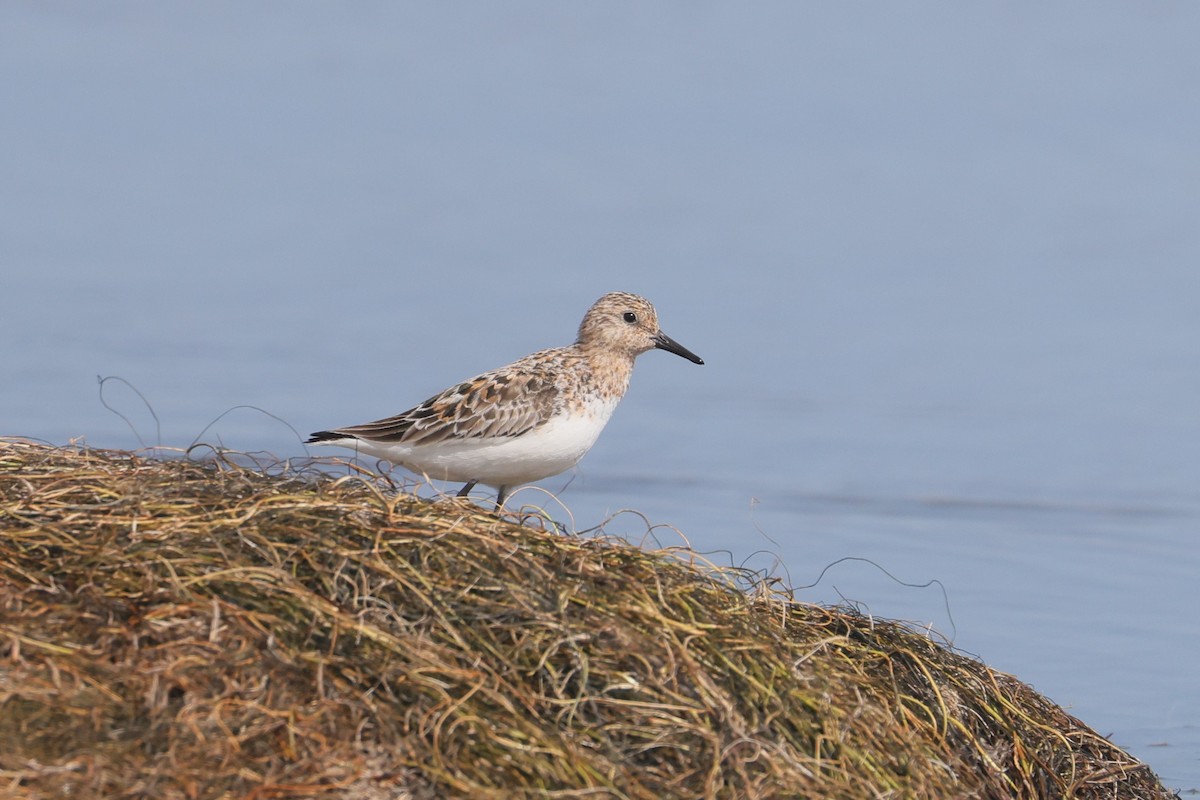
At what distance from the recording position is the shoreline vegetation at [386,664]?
4371 millimetres

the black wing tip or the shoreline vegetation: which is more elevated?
the black wing tip

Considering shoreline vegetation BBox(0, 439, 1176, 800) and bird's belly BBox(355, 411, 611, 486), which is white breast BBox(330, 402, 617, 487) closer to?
bird's belly BBox(355, 411, 611, 486)

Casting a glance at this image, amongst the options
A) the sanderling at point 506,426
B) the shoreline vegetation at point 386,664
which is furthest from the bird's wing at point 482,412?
the shoreline vegetation at point 386,664

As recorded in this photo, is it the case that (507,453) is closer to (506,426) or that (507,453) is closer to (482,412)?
(506,426)

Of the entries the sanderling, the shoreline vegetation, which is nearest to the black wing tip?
the sanderling

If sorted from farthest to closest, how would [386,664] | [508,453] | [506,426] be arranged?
[506,426] < [508,453] < [386,664]

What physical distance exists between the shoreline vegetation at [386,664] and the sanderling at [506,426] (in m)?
2.06

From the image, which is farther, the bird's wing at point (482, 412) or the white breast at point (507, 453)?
the bird's wing at point (482, 412)

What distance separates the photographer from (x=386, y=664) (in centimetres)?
468

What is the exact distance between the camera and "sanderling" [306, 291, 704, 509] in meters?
7.77

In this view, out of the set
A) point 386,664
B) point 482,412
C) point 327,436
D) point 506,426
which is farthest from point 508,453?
point 386,664

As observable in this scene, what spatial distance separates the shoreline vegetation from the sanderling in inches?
81.0

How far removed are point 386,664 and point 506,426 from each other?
3195 mm

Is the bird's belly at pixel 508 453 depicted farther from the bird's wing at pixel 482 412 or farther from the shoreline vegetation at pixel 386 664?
the shoreline vegetation at pixel 386 664
